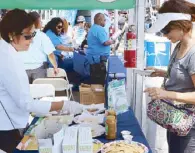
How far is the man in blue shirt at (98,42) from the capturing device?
213 inches

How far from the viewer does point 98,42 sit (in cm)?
545

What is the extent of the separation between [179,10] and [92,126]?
0.86 m

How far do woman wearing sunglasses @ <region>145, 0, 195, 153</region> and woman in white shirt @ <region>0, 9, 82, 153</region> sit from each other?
643 mm

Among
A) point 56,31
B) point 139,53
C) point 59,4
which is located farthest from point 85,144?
point 56,31

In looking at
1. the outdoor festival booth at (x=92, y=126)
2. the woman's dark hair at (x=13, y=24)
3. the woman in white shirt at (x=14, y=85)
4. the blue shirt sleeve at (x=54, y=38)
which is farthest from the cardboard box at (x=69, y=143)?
the blue shirt sleeve at (x=54, y=38)

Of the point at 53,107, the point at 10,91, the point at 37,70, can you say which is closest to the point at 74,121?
the point at 53,107

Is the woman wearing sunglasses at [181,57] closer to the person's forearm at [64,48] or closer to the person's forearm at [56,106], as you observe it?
the person's forearm at [56,106]

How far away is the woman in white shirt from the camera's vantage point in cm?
184

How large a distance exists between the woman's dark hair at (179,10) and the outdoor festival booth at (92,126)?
0.58 m

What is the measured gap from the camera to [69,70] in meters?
6.16

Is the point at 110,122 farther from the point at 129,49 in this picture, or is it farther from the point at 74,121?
the point at 129,49

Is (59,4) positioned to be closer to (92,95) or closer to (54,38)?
(92,95)

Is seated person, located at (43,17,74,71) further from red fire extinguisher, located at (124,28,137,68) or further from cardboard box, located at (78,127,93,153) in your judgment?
cardboard box, located at (78,127,93,153)

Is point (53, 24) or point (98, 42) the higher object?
point (53, 24)
